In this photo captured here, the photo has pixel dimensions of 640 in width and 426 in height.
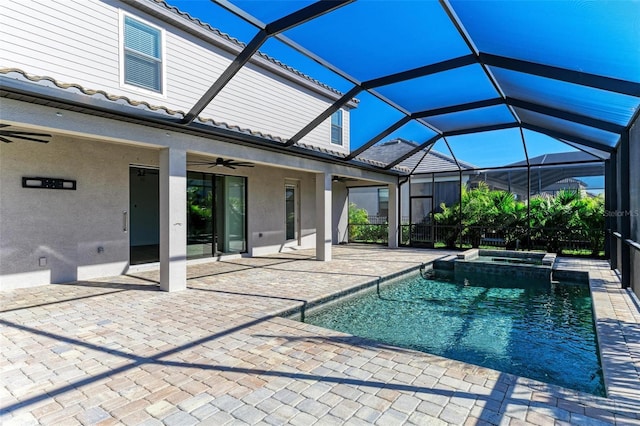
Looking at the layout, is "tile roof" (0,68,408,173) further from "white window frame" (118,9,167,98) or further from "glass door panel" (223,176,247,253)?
"glass door panel" (223,176,247,253)

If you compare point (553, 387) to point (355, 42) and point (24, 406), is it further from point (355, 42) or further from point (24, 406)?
point (355, 42)

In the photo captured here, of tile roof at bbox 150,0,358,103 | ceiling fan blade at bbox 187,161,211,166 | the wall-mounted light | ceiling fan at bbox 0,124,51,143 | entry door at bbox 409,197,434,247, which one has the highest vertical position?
tile roof at bbox 150,0,358,103

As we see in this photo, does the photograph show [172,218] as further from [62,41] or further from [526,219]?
[526,219]

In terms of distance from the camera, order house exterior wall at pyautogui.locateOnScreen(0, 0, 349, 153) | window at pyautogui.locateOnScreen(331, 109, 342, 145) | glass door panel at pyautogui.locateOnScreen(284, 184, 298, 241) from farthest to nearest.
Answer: window at pyautogui.locateOnScreen(331, 109, 342, 145) < glass door panel at pyautogui.locateOnScreen(284, 184, 298, 241) < house exterior wall at pyautogui.locateOnScreen(0, 0, 349, 153)

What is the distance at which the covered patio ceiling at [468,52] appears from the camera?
4.29 metres

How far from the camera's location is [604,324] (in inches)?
191

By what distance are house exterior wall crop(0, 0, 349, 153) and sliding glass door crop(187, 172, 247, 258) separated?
1.91 m

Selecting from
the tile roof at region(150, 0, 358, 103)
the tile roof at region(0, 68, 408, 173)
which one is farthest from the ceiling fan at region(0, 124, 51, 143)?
the tile roof at region(150, 0, 358, 103)

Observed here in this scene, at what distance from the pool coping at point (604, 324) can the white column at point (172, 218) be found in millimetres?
2403

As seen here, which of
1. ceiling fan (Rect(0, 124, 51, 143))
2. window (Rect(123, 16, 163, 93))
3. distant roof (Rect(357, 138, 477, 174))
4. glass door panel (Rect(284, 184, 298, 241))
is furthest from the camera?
glass door panel (Rect(284, 184, 298, 241))

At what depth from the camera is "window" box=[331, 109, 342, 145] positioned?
47.2 feet

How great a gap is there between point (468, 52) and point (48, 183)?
8.08 m

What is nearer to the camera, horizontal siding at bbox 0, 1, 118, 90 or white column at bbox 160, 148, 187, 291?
white column at bbox 160, 148, 187, 291

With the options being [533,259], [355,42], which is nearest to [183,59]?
[355,42]
